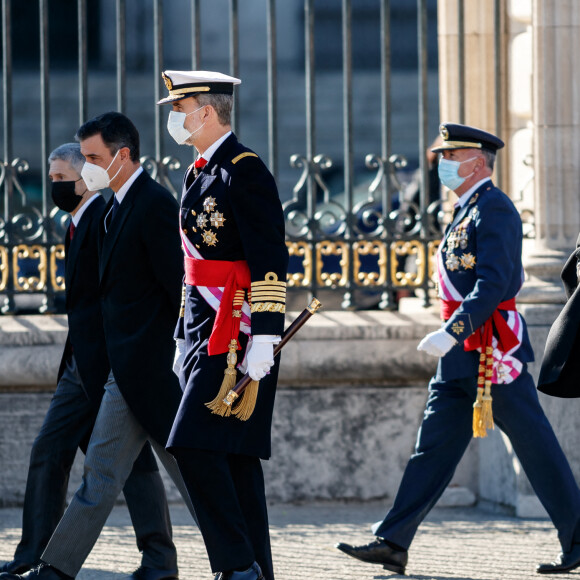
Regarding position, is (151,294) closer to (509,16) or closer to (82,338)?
(82,338)

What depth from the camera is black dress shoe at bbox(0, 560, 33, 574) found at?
4.95 metres

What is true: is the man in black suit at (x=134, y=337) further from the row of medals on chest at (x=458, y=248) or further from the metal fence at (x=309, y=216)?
the metal fence at (x=309, y=216)

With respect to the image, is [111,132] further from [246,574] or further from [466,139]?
[246,574]

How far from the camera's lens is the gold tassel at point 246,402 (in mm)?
4230

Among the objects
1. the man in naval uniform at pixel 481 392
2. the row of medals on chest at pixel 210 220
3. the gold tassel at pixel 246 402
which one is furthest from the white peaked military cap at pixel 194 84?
the man in naval uniform at pixel 481 392

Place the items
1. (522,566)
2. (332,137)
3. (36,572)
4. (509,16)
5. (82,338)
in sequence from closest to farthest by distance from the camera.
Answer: (36,572), (82,338), (522,566), (509,16), (332,137)

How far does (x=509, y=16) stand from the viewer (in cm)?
681

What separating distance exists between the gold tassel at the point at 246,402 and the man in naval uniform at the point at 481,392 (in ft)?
3.42

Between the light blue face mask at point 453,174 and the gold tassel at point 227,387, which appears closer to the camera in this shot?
the gold tassel at point 227,387

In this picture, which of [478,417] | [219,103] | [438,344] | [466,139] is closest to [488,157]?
[466,139]

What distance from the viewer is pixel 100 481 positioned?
464 centimetres

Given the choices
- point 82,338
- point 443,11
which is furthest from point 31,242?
point 443,11

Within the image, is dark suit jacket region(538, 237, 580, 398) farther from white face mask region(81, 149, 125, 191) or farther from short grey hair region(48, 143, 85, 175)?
short grey hair region(48, 143, 85, 175)

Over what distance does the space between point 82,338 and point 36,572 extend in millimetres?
814
